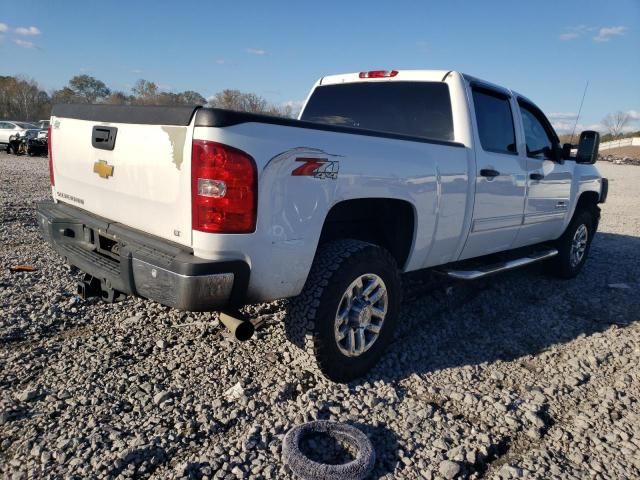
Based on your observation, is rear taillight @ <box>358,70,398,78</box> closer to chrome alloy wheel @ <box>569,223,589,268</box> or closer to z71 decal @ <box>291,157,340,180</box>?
z71 decal @ <box>291,157,340,180</box>

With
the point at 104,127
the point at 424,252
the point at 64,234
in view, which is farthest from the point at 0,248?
the point at 424,252

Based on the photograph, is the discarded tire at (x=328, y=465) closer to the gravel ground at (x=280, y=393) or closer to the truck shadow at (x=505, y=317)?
the gravel ground at (x=280, y=393)

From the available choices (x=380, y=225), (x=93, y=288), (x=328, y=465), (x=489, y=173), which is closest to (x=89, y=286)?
(x=93, y=288)

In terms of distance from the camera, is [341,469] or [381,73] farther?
[381,73]

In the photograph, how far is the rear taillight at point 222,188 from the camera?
7.54 ft

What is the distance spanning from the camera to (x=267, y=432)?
2.54m

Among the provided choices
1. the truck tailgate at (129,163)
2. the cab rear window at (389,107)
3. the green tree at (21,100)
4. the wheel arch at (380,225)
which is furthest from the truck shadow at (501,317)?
the green tree at (21,100)

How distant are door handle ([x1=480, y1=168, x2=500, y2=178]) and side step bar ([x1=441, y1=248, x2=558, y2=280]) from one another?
78 cm

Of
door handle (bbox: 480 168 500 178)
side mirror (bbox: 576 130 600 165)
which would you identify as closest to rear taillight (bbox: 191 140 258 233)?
door handle (bbox: 480 168 500 178)

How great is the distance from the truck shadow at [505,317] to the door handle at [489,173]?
1.32 meters

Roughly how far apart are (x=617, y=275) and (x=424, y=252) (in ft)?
13.2

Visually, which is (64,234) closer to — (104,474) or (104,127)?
(104,127)

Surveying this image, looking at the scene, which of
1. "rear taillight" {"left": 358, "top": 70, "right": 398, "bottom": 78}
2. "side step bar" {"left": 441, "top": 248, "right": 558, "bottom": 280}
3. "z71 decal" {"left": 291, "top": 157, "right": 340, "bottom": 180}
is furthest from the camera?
"rear taillight" {"left": 358, "top": 70, "right": 398, "bottom": 78}

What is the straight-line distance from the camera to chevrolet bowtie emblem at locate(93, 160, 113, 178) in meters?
2.92
